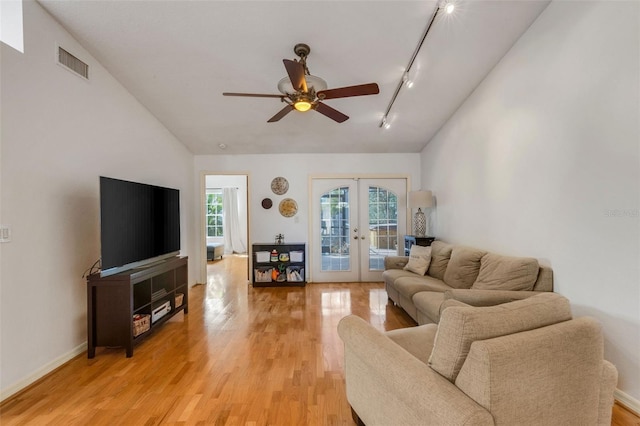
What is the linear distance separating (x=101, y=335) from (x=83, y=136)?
74.4 inches

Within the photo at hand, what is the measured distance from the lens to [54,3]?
2379mm

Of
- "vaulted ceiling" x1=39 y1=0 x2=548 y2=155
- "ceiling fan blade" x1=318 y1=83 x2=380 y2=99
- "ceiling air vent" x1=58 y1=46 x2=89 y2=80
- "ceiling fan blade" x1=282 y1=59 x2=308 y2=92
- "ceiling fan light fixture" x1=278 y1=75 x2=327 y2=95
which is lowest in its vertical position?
"ceiling fan blade" x1=318 y1=83 x2=380 y2=99

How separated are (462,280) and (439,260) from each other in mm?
579

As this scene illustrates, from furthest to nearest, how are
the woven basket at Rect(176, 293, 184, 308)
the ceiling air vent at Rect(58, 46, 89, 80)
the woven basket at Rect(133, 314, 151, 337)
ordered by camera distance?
the woven basket at Rect(176, 293, 184, 308) < the woven basket at Rect(133, 314, 151, 337) < the ceiling air vent at Rect(58, 46, 89, 80)

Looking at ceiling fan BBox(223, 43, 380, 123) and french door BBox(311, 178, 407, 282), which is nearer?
ceiling fan BBox(223, 43, 380, 123)

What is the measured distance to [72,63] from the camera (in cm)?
270

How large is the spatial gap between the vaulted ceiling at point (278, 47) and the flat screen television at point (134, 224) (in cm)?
128

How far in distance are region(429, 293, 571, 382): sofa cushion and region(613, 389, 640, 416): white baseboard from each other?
52.4 inches

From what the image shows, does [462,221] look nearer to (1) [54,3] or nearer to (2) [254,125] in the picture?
(2) [254,125]

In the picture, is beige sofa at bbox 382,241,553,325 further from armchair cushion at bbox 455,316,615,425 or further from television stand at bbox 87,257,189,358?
television stand at bbox 87,257,189,358

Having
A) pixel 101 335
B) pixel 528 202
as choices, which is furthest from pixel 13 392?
pixel 528 202

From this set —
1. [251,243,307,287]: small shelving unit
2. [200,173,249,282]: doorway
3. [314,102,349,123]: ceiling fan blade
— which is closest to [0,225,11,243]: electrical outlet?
[314,102,349,123]: ceiling fan blade

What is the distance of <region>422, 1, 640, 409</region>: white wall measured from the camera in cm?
189

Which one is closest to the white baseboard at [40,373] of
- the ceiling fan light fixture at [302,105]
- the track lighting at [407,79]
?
the ceiling fan light fixture at [302,105]
